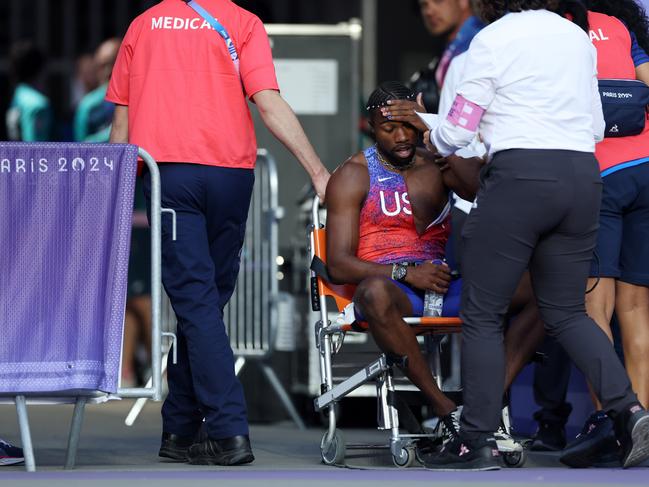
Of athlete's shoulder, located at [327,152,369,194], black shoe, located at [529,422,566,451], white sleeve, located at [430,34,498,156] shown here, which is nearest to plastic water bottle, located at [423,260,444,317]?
athlete's shoulder, located at [327,152,369,194]

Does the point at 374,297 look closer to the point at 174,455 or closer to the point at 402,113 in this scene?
the point at 402,113

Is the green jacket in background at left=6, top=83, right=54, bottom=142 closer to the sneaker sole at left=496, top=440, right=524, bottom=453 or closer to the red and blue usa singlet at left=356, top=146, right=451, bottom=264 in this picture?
the red and blue usa singlet at left=356, top=146, right=451, bottom=264

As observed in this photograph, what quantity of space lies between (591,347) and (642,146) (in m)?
1.16

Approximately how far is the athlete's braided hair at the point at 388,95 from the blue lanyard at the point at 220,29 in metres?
0.62

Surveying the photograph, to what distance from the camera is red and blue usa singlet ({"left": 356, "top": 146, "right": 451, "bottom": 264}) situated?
668 centimetres

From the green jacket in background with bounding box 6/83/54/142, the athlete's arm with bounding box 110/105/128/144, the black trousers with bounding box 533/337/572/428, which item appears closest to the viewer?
the athlete's arm with bounding box 110/105/128/144

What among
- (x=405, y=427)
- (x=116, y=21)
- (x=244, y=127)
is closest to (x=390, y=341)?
(x=405, y=427)

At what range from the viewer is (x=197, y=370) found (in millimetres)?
6363

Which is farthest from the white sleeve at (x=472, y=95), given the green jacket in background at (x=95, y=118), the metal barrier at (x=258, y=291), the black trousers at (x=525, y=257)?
the green jacket in background at (x=95, y=118)

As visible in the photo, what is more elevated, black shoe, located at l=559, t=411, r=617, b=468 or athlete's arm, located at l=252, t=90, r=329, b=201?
athlete's arm, located at l=252, t=90, r=329, b=201

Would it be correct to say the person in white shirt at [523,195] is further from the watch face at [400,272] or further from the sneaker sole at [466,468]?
the watch face at [400,272]

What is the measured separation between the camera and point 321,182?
6.53 m

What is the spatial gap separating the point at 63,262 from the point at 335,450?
1.40 meters

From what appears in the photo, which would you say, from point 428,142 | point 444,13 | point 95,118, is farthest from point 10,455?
point 95,118
